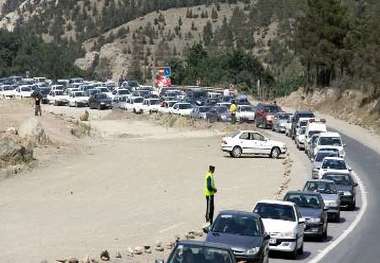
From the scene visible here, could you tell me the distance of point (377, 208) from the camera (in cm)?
3400

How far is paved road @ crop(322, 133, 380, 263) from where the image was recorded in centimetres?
2316

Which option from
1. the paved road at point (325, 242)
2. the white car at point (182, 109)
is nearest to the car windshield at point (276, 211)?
the paved road at point (325, 242)

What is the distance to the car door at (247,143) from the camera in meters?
52.5

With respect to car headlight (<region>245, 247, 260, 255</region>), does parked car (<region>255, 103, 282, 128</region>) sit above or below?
below

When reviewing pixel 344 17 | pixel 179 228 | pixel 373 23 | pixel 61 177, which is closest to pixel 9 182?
Answer: pixel 61 177

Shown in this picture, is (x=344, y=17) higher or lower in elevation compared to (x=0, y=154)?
higher

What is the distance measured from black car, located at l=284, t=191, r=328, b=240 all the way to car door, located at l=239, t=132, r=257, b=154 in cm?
2540

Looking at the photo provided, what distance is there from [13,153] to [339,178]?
753 inches

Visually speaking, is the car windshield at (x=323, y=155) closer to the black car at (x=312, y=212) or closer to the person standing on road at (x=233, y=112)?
the black car at (x=312, y=212)

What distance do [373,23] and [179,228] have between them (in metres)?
53.7

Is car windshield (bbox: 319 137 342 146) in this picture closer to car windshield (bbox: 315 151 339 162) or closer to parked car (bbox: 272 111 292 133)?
car windshield (bbox: 315 151 339 162)

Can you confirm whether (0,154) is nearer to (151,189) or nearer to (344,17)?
(151,189)

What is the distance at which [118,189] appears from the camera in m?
39.7

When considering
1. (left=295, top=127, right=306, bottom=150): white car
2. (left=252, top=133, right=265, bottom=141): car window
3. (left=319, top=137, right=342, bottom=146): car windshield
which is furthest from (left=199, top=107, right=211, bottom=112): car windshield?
(left=319, top=137, right=342, bottom=146): car windshield
